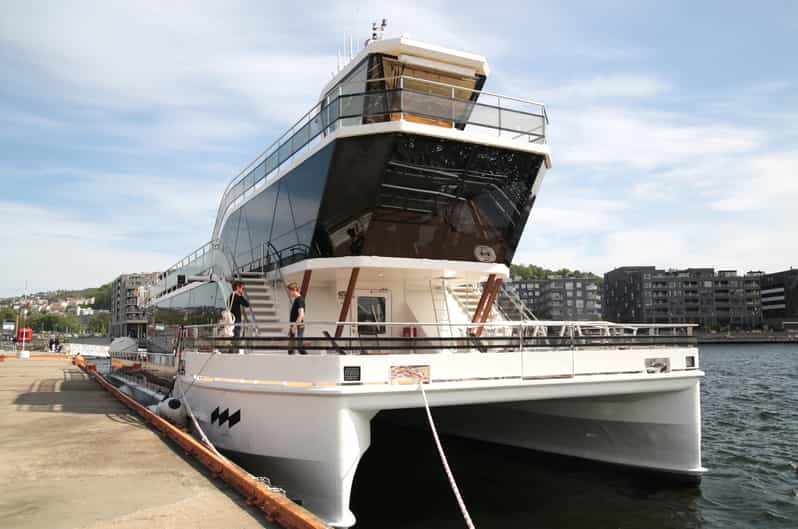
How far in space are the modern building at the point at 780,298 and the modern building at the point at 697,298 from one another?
3.53 metres

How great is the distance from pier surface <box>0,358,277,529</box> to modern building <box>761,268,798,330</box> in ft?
452

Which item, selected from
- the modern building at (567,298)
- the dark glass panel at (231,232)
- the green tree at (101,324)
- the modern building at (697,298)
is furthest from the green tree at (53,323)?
the dark glass panel at (231,232)

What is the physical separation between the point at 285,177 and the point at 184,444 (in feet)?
16.5

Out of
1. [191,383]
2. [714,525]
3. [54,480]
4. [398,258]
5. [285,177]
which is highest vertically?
[285,177]

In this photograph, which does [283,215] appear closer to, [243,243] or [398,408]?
[243,243]

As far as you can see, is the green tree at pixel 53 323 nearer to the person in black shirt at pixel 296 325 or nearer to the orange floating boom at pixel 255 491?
the orange floating boom at pixel 255 491

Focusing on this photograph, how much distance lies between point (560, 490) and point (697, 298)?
134 m

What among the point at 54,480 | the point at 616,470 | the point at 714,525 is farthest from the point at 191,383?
the point at 714,525

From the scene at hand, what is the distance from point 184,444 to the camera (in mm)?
9305

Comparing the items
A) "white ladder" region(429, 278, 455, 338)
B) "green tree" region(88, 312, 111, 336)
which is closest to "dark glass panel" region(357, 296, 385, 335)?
"white ladder" region(429, 278, 455, 338)

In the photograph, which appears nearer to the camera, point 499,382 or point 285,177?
point 499,382

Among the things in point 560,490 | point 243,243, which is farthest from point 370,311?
point 560,490

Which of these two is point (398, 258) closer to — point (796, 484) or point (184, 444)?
point (184, 444)

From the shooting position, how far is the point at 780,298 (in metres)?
132
